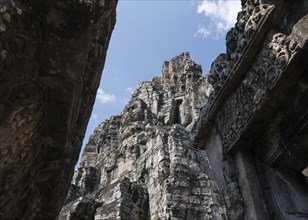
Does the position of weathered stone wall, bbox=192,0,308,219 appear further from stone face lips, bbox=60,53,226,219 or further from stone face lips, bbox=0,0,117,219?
stone face lips, bbox=60,53,226,219

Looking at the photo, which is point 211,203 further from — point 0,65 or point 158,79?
point 158,79

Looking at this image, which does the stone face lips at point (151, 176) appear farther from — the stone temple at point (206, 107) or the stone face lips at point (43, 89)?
the stone face lips at point (43, 89)

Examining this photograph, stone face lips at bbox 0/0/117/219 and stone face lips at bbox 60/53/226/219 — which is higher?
stone face lips at bbox 60/53/226/219

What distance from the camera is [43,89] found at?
217 cm

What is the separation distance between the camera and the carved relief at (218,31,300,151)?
2.82 m

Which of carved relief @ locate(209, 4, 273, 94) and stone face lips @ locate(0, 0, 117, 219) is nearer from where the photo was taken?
stone face lips @ locate(0, 0, 117, 219)

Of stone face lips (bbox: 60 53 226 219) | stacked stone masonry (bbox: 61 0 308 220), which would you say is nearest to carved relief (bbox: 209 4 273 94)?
stacked stone masonry (bbox: 61 0 308 220)

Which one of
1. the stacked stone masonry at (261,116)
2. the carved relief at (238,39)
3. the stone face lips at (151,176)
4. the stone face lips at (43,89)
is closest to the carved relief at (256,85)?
the stacked stone masonry at (261,116)

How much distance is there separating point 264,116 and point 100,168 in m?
25.1

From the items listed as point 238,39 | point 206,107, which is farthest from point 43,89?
point 206,107

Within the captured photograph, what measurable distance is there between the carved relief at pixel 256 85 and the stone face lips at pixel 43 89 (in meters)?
1.44

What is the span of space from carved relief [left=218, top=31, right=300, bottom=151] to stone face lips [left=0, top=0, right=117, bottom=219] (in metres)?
1.44

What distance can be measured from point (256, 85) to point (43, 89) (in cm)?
199

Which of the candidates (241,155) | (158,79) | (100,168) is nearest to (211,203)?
(241,155)
